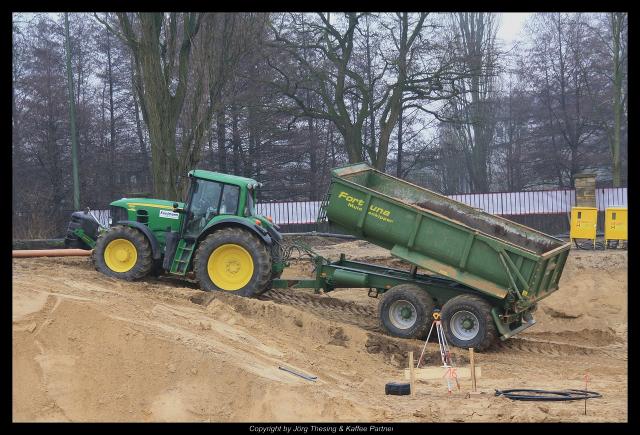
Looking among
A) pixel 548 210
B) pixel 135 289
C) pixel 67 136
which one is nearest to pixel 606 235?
pixel 548 210

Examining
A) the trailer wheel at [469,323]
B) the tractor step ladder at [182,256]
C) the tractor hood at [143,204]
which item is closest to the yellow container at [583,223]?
the trailer wheel at [469,323]

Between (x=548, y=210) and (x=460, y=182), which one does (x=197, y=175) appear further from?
(x=460, y=182)

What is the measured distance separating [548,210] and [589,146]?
13355mm

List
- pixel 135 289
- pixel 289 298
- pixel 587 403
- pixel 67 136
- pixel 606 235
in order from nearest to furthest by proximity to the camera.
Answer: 1. pixel 587 403
2. pixel 135 289
3. pixel 289 298
4. pixel 606 235
5. pixel 67 136

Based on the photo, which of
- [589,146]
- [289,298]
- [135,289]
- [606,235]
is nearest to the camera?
[135,289]

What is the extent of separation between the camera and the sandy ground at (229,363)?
25.4 ft

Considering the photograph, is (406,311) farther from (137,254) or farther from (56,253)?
(56,253)

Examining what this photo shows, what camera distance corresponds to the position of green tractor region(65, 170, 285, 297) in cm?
1305

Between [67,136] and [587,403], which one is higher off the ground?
[67,136]

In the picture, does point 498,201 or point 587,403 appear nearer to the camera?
point 587,403

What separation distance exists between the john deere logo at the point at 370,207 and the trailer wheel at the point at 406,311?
4.11 feet

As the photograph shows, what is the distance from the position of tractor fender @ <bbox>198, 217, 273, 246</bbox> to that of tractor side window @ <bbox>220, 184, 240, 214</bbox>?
276 millimetres

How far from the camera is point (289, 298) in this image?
47.5 ft

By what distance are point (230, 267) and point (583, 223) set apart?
1159cm
